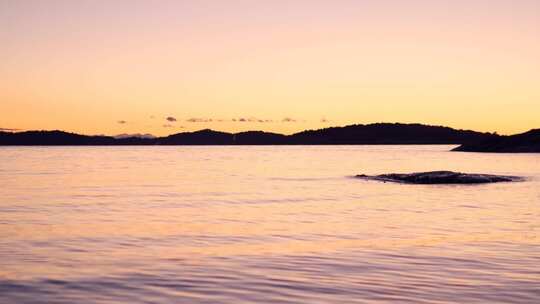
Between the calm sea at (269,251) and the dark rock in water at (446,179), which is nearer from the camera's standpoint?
the calm sea at (269,251)

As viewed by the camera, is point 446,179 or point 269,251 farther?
point 446,179

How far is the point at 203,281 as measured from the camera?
17516mm

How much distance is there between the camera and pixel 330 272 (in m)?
18.8

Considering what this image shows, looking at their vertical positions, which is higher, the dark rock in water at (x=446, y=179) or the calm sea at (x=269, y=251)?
the dark rock in water at (x=446, y=179)

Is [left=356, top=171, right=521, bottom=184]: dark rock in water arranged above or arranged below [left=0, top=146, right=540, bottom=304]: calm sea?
above

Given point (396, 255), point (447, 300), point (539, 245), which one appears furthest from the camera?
point (539, 245)

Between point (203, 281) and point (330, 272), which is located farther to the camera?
point (330, 272)

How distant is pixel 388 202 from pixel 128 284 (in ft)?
99.8

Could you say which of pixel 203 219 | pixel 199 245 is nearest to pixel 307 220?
pixel 203 219

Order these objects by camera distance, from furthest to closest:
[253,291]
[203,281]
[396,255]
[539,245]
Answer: [539,245] < [396,255] < [203,281] < [253,291]

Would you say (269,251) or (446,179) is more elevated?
(446,179)

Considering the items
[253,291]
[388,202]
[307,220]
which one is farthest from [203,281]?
[388,202]

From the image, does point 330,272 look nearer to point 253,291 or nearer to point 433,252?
point 253,291

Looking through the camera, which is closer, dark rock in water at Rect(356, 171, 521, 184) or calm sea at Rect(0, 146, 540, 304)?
calm sea at Rect(0, 146, 540, 304)
